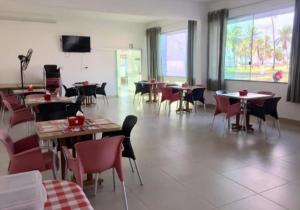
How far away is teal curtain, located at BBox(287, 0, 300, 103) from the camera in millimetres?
5703

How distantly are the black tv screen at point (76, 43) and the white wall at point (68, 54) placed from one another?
0.20 m

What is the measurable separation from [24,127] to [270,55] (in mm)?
6191

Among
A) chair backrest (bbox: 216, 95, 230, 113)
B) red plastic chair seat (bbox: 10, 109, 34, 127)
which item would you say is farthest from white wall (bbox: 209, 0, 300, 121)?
red plastic chair seat (bbox: 10, 109, 34, 127)

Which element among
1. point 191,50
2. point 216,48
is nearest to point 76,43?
point 191,50

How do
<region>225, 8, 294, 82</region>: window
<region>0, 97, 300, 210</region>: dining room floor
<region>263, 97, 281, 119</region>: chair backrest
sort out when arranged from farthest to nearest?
<region>225, 8, 294, 82</region>: window
<region>263, 97, 281, 119</region>: chair backrest
<region>0, 97, 300, 210</region>: dining room floor

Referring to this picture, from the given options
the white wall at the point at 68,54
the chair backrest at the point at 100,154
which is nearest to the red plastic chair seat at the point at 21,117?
the chair backrest at the point at 100,154

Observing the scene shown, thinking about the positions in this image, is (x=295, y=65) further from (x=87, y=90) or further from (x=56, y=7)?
(x=87, y=90)

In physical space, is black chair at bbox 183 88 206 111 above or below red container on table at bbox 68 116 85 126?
below

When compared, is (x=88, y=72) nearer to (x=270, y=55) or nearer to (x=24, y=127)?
(x=24, y=127)

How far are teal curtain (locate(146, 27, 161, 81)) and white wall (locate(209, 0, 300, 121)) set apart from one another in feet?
11.2

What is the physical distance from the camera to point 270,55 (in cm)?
671

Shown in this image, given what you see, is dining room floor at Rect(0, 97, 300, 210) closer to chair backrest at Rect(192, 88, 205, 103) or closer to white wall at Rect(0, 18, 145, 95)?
chair backrest at Rect(192, 88, 205, 103)

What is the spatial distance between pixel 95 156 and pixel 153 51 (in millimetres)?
9368

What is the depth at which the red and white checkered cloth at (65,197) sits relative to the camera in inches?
42.9
